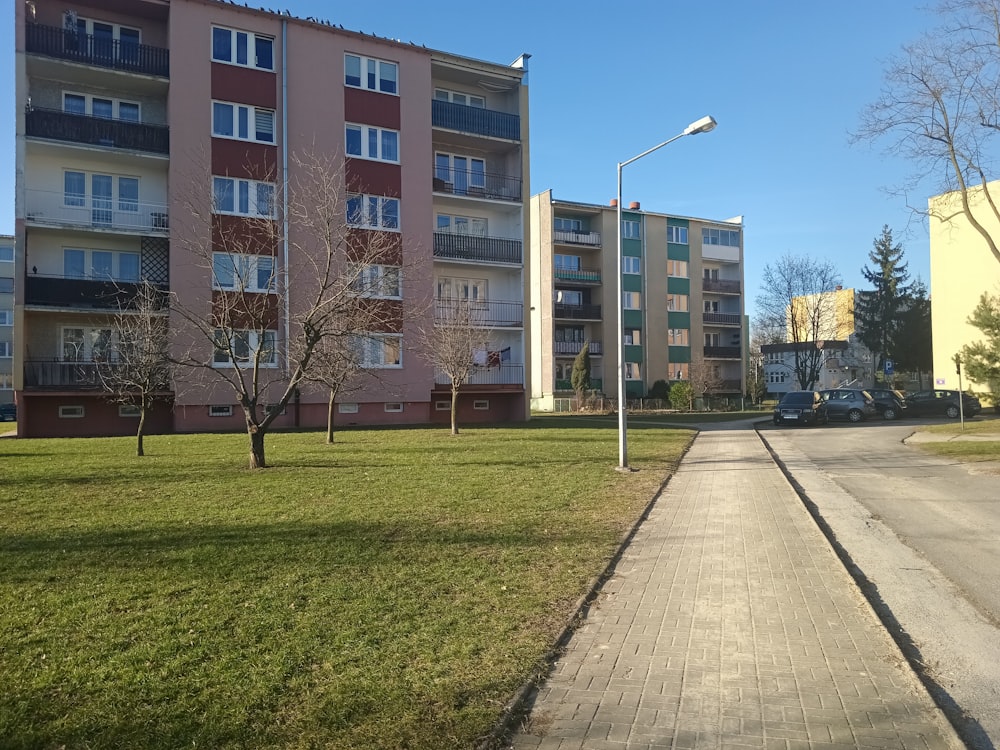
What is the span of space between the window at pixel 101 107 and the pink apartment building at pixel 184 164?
2.4 inches

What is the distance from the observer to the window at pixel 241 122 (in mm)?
26359

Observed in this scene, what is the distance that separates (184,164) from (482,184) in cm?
1334

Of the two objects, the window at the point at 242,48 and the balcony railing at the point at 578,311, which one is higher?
the window at the point at 242,48

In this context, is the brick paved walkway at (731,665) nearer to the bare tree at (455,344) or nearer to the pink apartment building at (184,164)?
the pink apartment building at (184,164)

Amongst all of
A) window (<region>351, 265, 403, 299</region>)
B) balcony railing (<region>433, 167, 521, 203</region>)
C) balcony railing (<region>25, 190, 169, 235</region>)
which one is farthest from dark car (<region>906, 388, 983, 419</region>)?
balcony railing (<region>25, 190, 169, 235</region>)

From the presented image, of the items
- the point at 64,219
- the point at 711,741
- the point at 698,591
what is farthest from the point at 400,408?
the point at 711,741

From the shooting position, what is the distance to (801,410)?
34500 mm

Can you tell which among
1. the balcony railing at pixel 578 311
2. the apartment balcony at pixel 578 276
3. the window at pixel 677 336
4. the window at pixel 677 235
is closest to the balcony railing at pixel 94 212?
the balcony railing at pixel 578 311

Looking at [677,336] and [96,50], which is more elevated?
[96,50]

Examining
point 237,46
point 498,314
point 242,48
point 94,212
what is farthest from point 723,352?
point 94,212

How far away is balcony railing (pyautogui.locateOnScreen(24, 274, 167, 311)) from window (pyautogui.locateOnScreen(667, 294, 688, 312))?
40.2 m

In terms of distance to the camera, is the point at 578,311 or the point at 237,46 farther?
the point at 578,311

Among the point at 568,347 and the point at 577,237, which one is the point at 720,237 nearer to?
the point at 577,237

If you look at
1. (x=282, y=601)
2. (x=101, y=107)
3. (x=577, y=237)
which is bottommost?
(x=282, y=601)
